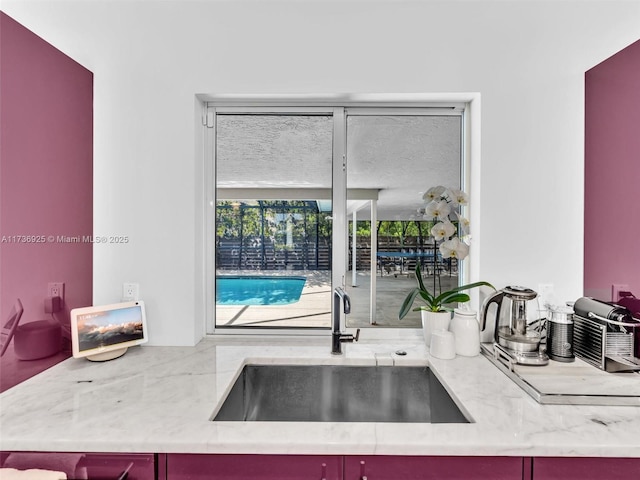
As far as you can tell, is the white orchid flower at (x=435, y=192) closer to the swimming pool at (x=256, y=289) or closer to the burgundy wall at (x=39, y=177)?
the swimming pool at (x=256, y=289)

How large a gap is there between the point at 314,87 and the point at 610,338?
5.11 feet

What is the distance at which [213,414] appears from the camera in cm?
100

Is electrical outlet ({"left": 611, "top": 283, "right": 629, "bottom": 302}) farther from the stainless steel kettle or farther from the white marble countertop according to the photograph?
the white marble countertop

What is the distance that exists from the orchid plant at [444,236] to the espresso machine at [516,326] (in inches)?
5.5

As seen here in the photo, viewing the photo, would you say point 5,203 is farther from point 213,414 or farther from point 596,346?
point 596,346

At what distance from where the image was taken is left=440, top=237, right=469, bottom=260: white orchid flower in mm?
1553

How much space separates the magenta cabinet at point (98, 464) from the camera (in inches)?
34.2

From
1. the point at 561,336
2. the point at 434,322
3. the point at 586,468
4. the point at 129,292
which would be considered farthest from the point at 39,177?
the point at 561,336

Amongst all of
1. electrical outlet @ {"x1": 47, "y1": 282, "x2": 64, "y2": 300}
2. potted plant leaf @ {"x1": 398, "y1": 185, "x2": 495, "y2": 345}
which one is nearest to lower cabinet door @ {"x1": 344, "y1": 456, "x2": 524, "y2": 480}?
potted plant leaf @ {"x1": 398, "y1": 185, "x2": 495, "y2": 345}

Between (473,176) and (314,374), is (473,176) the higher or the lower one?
the higher one

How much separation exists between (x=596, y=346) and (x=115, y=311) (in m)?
1.89

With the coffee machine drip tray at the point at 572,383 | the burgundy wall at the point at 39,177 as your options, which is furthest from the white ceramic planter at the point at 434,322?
the burgundy wall at the point at 39,177

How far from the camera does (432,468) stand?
86 cm

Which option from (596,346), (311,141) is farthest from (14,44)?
(596,346)
